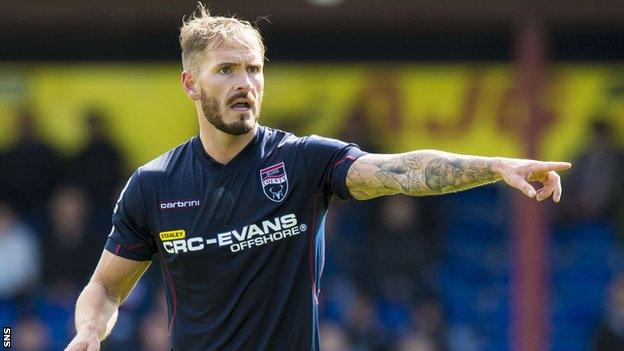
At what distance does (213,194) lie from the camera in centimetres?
417

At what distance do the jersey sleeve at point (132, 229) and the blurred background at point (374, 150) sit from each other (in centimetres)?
538

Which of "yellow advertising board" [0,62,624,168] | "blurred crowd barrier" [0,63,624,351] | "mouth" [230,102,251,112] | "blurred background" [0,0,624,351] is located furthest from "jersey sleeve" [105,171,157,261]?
"yellow advertising board" [0,62,624,168]

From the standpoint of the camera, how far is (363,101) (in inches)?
431

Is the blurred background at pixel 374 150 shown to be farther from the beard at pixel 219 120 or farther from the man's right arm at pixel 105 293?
the beard at pixel 219 120

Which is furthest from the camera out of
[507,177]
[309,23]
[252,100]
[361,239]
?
[361,239]

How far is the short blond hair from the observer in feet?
13.8

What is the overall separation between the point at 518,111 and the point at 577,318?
6.09 ft

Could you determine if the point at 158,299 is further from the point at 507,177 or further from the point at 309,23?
the point at 507,177

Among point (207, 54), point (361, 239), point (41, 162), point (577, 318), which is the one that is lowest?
point (577, 318)

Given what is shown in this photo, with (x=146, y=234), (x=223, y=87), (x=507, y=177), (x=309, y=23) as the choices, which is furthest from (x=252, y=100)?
(x=309, y=23)

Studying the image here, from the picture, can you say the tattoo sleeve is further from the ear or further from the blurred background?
the blurred background

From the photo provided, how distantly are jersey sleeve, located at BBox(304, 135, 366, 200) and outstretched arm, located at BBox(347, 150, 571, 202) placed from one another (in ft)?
0.10

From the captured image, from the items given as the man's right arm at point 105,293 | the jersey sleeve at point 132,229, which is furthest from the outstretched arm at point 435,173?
the man's right arm at point 105,293

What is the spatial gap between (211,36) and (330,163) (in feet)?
1.97
